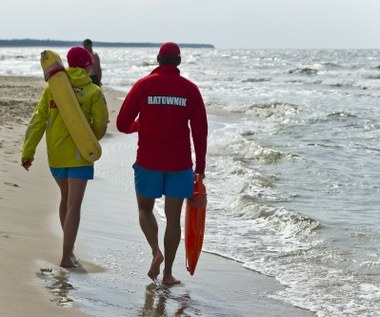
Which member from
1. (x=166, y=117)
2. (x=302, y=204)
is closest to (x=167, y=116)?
(x=166, y=117)

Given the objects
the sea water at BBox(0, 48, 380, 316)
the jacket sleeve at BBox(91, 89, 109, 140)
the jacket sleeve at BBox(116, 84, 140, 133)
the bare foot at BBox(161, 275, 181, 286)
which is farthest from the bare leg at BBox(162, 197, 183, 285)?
the sea water at BBox(0, 48, 380, 316)

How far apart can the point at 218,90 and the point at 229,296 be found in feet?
101

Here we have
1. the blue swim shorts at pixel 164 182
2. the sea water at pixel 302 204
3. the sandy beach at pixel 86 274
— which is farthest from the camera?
the sea water at pixel 302 204

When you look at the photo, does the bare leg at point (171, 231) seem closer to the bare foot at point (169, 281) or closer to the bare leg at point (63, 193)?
the bare foot at point (169, 281)

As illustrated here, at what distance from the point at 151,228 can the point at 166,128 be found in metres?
0.77

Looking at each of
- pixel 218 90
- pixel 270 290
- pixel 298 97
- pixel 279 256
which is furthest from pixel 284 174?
pixel 218 90

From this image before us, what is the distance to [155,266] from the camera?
5461 mm

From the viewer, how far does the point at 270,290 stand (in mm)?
5766

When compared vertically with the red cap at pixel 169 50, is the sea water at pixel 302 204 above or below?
below

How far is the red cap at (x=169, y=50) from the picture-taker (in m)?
5.31

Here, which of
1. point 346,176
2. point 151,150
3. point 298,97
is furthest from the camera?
point 298,97

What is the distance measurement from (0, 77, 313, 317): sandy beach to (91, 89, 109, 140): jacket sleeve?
96cm

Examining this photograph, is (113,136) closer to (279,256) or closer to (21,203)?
(21,203)

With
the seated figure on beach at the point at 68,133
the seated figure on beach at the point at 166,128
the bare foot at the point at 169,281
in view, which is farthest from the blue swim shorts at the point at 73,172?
the bare foot at the point at 169,281
